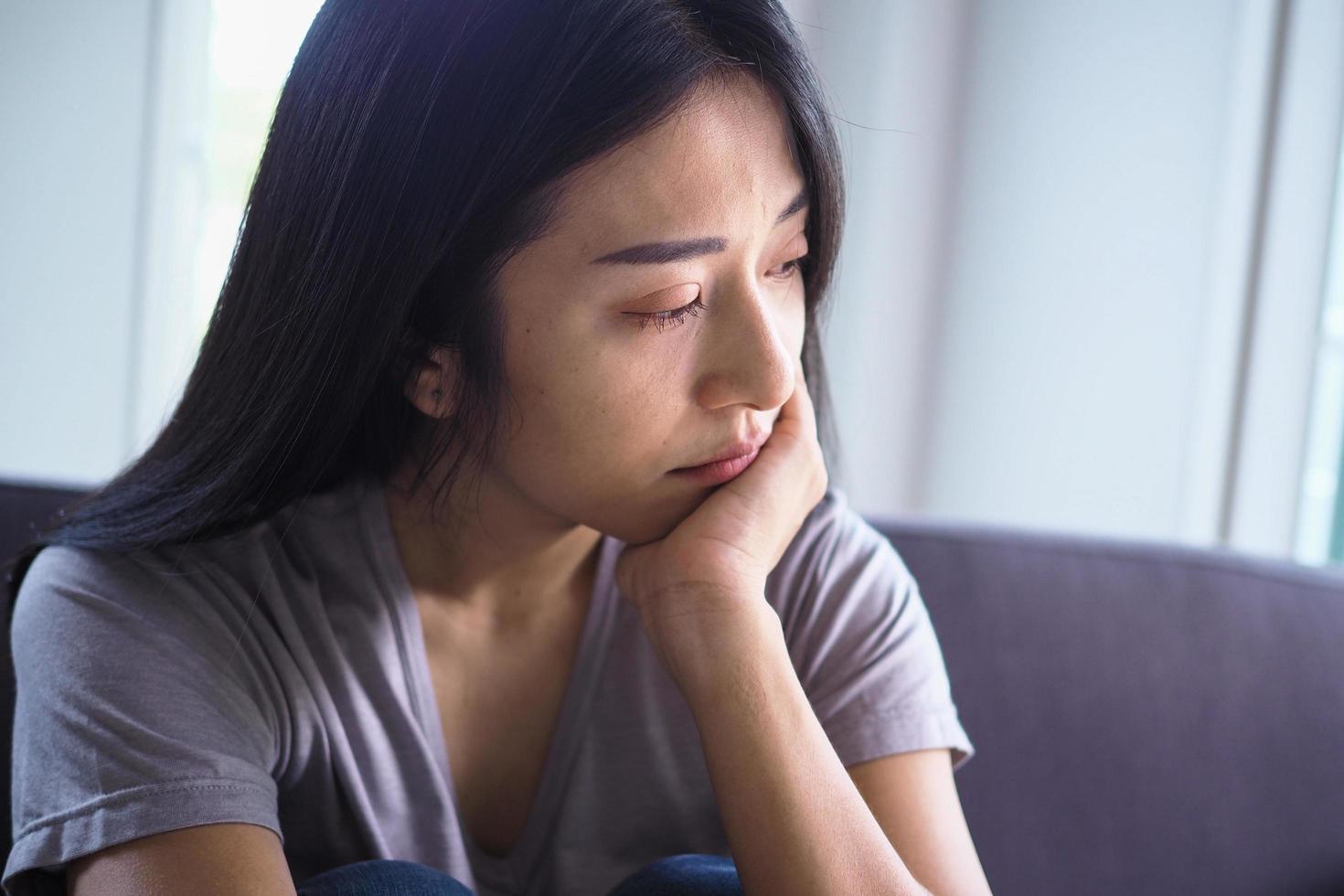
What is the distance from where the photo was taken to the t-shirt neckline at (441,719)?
101 cm

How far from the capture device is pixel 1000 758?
1.24 metres

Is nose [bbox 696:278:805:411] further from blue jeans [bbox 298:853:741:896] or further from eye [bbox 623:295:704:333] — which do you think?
blue jeans [bbox 298:853:741:896]

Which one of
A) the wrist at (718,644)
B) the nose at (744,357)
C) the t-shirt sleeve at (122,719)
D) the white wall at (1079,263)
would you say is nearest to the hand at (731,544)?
the wrist at (718,644)

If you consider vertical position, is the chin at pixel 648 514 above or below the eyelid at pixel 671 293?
below

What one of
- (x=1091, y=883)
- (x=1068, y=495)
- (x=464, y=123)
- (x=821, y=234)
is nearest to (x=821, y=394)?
(x=821, y=234)

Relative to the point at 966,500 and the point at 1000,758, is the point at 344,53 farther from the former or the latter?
the point at 966,500

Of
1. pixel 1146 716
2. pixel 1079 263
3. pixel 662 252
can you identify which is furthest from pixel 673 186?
pixel 1079 263

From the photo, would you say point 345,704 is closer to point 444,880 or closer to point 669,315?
point 444,880

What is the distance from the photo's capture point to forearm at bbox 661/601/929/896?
0.82 meters

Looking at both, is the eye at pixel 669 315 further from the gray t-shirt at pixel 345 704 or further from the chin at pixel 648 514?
the gray t-shirt at pixel 345 704

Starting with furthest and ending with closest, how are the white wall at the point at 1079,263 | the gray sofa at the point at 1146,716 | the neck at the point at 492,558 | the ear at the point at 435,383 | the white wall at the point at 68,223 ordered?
the white wall at the point at 1079,263
the white wall at the point at 68,223
the gray sofa at the point at 1146,716
the neck at the point at 492,558
the ear at the point at 435,383

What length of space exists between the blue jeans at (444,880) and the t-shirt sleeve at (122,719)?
7 cm

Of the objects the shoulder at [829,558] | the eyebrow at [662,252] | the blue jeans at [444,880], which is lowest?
the blue jeans at [444,880]

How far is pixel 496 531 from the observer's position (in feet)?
3.43
